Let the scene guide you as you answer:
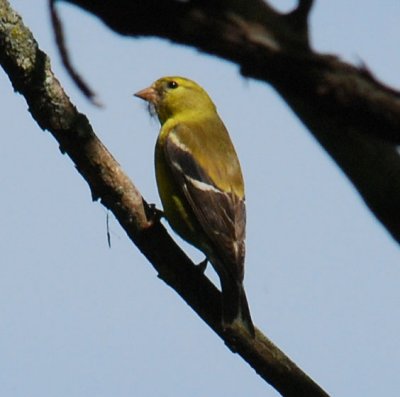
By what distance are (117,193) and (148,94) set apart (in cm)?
357

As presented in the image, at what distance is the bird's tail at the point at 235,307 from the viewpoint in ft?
12.8

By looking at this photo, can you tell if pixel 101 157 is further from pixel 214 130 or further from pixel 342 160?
pixel 214 130

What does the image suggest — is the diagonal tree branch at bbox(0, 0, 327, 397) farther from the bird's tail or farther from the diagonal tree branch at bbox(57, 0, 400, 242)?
the diagonal tree branch at bbox(57, 0, 400, 242)

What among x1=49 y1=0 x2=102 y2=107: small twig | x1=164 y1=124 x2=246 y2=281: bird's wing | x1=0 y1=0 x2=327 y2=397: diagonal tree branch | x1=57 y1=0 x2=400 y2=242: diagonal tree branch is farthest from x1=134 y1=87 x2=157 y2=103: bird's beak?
x1=57 y1=0 x2=400 y2=242: diagonal tree branch

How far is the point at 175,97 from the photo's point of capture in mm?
7473

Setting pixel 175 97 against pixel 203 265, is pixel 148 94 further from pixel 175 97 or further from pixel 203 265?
pixel 203 265

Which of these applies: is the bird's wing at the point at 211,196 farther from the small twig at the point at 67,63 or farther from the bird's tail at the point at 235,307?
the small twig at the point at 67,63

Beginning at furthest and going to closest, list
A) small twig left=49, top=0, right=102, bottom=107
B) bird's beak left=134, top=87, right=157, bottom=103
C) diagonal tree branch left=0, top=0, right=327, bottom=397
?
bird's beak left=134, top=87, right=157, bottom=103
diagonal tree branch left=0, top=0, right=327, bottom=397
small twig left=49, top=0, right=102, bottom=107

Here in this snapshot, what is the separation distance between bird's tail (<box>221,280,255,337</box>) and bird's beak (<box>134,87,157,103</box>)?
2.58 metres

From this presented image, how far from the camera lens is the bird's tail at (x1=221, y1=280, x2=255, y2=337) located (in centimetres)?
390

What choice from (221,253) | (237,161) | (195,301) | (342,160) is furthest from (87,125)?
(237,161)

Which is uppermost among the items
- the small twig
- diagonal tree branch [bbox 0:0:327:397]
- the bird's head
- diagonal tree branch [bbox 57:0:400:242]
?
the bird's head

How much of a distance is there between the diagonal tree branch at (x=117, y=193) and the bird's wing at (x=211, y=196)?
137 centimetres

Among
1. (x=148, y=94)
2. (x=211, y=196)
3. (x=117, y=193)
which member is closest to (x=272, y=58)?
(x=117, y=193)
